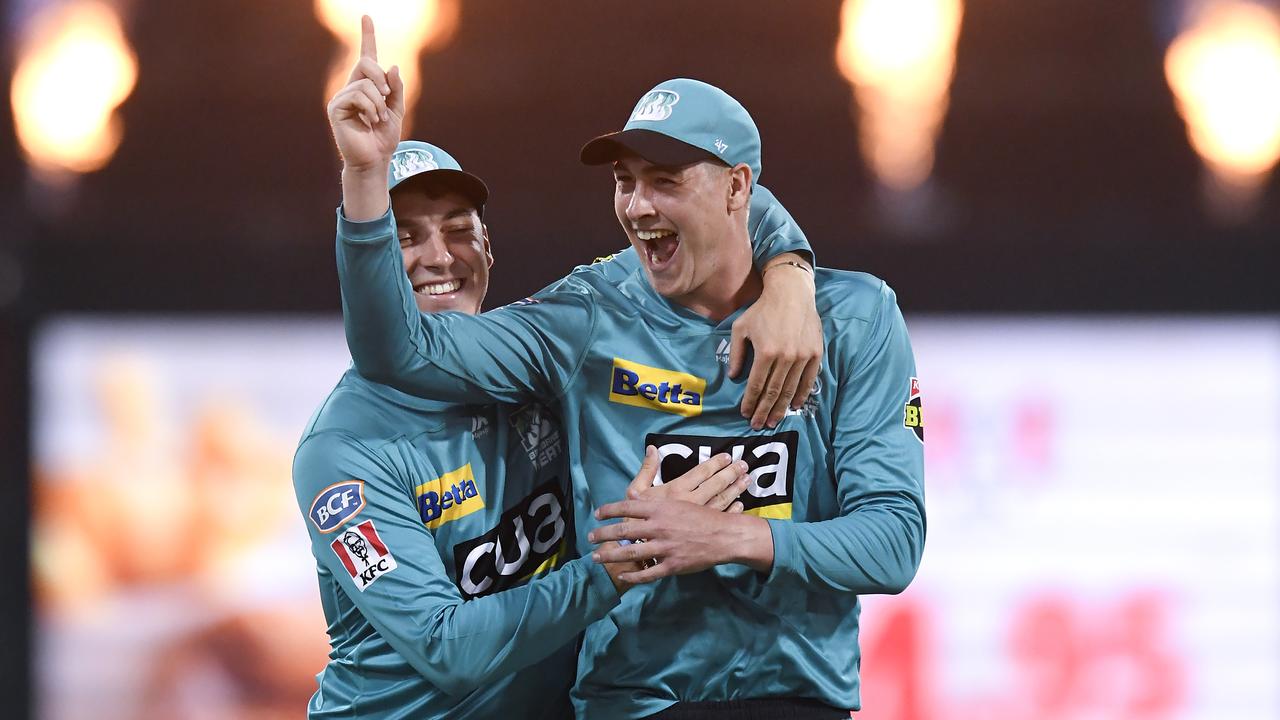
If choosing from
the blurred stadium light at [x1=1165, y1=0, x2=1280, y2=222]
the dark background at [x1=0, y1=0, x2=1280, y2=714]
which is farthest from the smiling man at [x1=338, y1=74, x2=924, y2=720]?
the blurred stadium light at [x1=1165, y1=0, x2=1280, y2=222]

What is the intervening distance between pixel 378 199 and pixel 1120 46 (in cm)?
488

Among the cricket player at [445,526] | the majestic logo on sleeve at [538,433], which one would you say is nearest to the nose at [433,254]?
the cricket player at [445,526]

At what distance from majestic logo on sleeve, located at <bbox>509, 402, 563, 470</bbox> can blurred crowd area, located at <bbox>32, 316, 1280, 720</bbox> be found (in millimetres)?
3384

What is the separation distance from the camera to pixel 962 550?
602cm

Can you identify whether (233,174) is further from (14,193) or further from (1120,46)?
(1120,46)

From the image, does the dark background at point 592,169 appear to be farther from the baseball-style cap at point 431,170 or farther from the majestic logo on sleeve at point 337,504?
the majestic logo on sleeve at point 337,504

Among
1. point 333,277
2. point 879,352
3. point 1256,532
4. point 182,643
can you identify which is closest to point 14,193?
point 333,277

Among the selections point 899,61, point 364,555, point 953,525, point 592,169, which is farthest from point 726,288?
point 899,61

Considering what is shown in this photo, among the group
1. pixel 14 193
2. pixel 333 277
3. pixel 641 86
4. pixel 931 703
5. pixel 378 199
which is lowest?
pixel 931 703

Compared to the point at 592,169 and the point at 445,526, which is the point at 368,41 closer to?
the point at 445,526

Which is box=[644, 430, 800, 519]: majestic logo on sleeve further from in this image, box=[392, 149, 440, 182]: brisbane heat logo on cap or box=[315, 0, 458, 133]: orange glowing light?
box=[315, 0, 458, 133]: orange glowing light

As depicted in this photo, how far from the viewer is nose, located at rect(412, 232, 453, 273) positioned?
2.68 meters

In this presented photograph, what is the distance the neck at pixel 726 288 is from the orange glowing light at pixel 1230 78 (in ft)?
13.7

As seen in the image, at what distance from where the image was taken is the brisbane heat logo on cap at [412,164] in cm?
265
